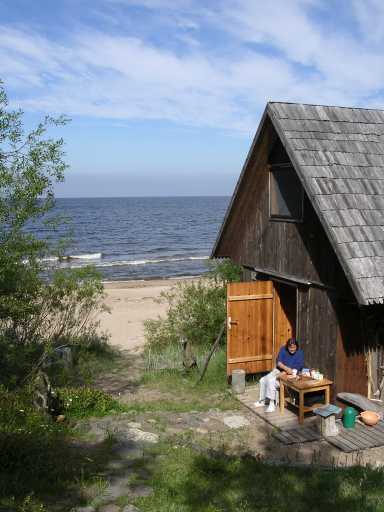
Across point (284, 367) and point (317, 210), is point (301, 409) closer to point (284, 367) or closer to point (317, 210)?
point (284, 367)

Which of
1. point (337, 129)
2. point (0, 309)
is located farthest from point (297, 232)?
point (0, 309)

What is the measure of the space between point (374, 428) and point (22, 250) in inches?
267

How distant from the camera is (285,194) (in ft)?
35.4

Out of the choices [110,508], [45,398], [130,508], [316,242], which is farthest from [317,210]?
[45,398]

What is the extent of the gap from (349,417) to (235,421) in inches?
80.9

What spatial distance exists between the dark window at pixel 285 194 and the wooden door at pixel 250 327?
1.67m

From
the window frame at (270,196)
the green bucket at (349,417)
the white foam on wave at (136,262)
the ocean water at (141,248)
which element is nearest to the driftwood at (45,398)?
the green bucket at (349,417)

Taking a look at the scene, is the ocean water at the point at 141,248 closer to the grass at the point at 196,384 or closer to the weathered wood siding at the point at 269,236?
the grass at the point at 196,384

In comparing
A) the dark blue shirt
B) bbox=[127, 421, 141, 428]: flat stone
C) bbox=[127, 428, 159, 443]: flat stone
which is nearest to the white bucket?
the dark blue shirt

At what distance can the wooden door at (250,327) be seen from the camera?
11188 millimetres

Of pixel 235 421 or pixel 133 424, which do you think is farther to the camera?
pixel 235 421

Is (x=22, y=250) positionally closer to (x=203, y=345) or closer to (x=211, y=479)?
(x=211, y=479)

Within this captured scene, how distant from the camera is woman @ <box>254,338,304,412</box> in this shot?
983 centimetres

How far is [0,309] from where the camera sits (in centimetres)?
895
